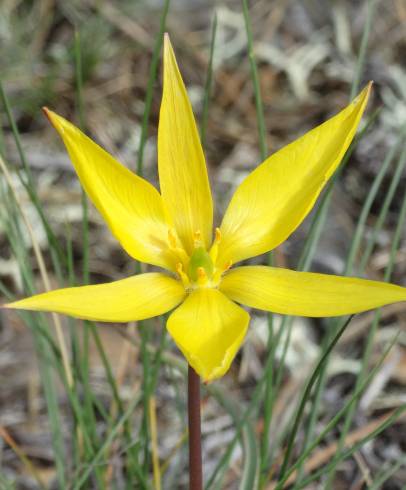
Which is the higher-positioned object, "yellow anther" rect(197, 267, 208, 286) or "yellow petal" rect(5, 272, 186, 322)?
"yellow anther" rect(197, 267, 208, 286)

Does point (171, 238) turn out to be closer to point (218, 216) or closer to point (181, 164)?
point (181, 164)

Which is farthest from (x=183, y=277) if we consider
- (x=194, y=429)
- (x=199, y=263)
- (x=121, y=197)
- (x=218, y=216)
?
(x=218, y=216)

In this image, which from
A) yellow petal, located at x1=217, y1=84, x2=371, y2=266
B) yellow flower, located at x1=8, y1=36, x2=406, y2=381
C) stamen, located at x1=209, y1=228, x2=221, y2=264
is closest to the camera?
yellow flower, located at x1=8, y1=36, x2=406, y2=381

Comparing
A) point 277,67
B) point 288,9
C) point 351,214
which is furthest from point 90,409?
point 288,9

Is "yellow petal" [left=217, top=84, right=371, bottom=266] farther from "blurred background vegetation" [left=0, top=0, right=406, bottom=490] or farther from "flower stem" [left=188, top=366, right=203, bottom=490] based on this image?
"flower stem" [left=188, top=366, right=203, bottom=490]

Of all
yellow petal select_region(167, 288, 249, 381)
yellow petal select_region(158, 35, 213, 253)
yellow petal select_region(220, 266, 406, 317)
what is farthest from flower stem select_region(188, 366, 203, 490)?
yellow petal select_region(158, 35, 213, 253)

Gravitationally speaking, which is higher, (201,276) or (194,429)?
(201,276)
